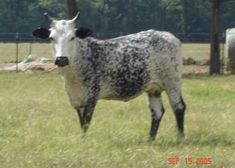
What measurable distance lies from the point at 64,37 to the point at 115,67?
3.17 feet

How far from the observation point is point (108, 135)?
10336mm

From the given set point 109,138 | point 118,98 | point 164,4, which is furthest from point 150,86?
point 164,4

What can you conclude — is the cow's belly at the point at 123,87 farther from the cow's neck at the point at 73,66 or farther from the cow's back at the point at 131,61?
the cow's neck at the point at 73,66

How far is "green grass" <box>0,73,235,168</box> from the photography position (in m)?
8.11

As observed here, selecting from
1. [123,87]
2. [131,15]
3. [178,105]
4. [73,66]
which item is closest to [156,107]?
[178,105]

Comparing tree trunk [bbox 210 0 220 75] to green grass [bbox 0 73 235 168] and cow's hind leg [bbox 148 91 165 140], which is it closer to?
green grass [bbox 0 73 235 168]

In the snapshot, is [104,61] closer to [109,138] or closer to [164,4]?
[109,138]

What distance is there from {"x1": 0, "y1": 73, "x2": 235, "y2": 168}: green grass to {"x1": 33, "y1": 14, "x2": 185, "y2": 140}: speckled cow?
469 mm

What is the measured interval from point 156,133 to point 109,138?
103cm

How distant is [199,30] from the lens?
75.9m

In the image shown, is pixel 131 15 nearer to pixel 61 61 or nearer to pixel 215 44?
pixel 215 44
